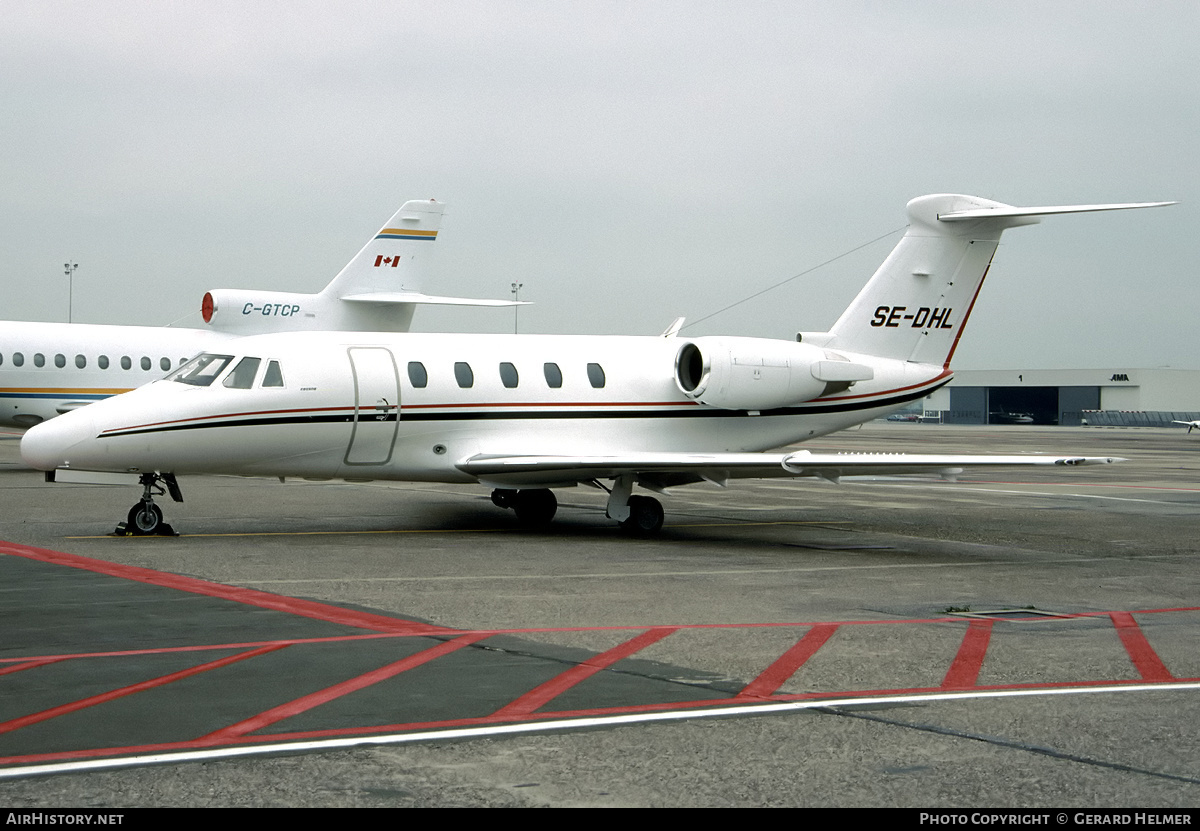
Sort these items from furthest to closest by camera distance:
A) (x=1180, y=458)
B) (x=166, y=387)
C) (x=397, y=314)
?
(x=1180, y=458) → (x=397, y=314) → (x=166, y=387)

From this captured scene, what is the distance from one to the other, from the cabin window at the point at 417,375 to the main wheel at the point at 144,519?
3570 millimetres

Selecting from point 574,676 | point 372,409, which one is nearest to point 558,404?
point 372,409

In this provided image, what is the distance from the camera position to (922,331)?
2067cm

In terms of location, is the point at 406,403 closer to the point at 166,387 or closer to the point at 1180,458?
the point at 166,387

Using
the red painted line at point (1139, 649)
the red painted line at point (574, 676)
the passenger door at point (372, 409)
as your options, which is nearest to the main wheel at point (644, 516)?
the passenger door at point (372, 409)

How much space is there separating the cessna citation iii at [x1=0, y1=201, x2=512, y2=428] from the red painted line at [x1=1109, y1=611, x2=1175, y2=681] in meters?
26.0

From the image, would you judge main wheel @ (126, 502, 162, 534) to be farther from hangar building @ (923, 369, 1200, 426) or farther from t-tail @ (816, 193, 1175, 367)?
hangar building @ (923, 369, 1200, 426)

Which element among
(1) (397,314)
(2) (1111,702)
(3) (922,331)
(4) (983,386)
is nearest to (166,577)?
(2) (1111,702)

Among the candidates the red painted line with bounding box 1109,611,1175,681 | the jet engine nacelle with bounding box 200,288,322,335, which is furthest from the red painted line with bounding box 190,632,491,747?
the jet engine nacelle with bounding box 200,288,322,335

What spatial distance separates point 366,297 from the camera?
3634 cm

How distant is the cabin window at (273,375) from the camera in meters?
16.3

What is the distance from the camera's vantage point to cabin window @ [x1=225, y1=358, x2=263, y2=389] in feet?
52.9
